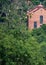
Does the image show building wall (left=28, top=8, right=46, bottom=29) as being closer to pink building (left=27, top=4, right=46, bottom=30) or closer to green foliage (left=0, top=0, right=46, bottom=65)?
pink building (left=27, top=4, right=46, bottom=30)

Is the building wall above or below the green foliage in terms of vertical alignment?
below

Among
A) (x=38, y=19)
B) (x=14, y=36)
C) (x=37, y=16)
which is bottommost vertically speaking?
(x=38, y=19)

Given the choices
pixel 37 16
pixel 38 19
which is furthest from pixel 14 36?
pixel 38 19

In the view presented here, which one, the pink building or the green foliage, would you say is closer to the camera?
the green foliage

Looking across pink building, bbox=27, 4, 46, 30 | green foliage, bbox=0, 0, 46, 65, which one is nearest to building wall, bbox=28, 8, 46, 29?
pink building, bbox=27, 4, 46, 30

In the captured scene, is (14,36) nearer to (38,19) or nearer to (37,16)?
(37,16)

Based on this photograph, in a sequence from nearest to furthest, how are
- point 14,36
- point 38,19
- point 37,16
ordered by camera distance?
point 14,36 → point 37,16 → point 38,19

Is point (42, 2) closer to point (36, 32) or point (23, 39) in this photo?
point (36, 32)

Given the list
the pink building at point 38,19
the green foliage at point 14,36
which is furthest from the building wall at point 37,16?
the green foliage at point 14,36

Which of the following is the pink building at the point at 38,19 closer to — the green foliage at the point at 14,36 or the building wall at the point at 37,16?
the building wall at the point at 37,16

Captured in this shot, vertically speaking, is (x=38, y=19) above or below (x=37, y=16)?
below

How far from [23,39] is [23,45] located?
0.65 feet

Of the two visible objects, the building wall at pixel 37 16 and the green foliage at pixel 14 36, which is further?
the building wall at pixel 37 16

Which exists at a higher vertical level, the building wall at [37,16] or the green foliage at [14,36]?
the green foliage at [14,36]
